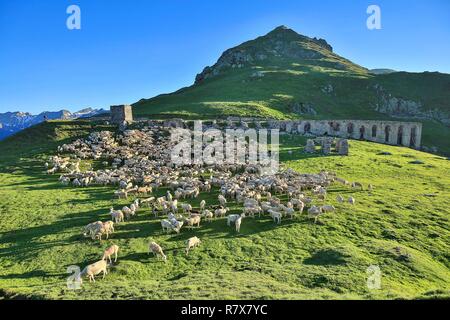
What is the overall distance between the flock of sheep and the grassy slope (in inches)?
47.3

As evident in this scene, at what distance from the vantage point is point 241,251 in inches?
1171

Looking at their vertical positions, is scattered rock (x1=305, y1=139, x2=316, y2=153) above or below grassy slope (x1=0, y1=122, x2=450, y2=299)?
above

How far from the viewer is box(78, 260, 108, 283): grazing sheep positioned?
24734 mm

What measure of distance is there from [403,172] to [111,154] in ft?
163

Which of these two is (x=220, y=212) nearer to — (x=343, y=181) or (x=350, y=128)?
(x=343, y=181)

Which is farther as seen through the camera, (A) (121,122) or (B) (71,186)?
(A) (121,122)

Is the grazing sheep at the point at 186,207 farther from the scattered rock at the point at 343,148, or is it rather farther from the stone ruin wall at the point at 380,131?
the stone ruin wall at the point at 380,131

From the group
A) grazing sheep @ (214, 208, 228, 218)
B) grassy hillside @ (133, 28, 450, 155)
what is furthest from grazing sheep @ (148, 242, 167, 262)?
grassy hillside @ (133, 28, 450, 155)

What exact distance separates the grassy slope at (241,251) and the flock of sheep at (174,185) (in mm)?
1200

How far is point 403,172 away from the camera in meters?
63.1

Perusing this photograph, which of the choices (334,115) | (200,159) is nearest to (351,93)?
(334,115)

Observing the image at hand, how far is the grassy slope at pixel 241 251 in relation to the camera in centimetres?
2323

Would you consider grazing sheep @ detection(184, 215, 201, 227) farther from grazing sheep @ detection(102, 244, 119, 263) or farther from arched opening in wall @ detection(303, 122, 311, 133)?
arched opening in wall @ detection(303, 122, 311, 133)
